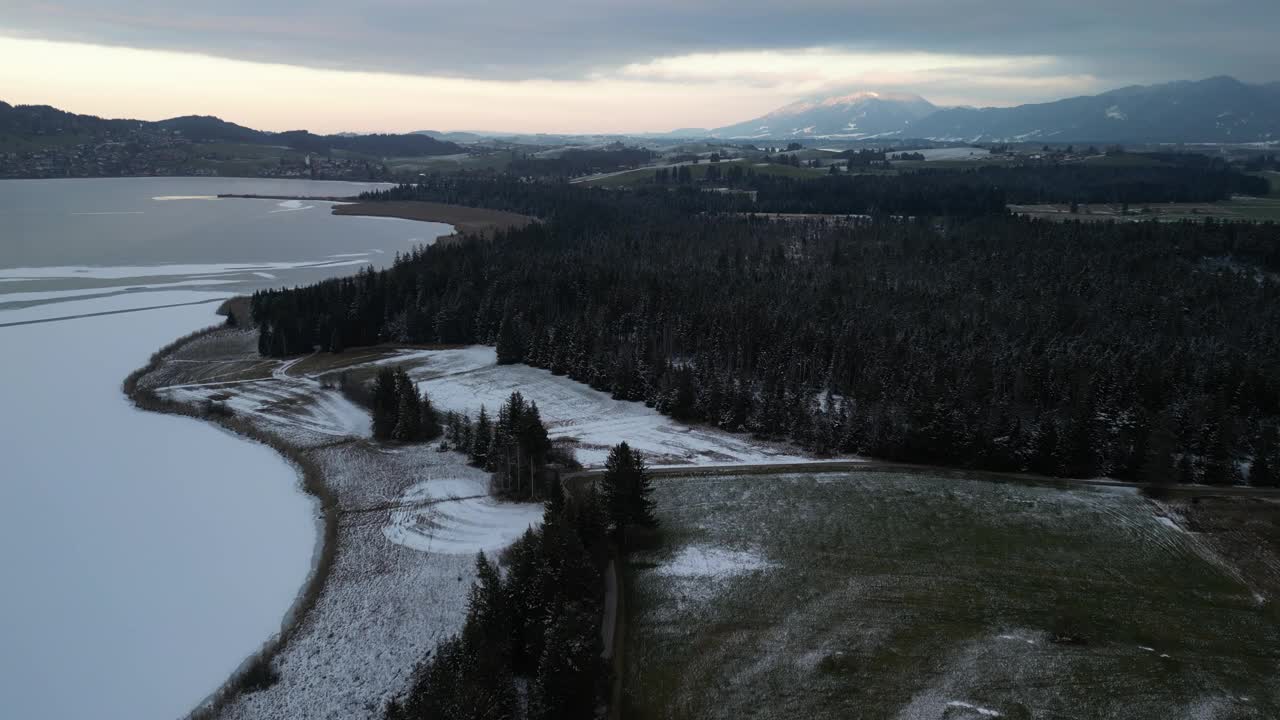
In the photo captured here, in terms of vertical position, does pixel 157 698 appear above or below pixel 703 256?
below

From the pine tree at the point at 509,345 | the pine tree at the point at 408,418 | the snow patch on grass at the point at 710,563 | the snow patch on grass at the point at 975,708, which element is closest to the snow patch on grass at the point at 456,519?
the pine tree at the point at 408,418

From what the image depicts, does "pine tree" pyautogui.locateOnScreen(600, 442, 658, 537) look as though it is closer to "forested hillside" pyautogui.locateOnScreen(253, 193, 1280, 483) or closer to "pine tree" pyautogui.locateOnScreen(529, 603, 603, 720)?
"pine tree" pyautogui.locateOnScreen(529, 603, 603, 720)

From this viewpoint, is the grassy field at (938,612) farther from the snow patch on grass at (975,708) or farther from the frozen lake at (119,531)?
the frozen lake at (119,531)

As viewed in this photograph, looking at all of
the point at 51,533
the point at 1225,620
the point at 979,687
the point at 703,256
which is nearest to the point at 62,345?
the point at 51,533

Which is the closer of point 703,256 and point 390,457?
point 390,457

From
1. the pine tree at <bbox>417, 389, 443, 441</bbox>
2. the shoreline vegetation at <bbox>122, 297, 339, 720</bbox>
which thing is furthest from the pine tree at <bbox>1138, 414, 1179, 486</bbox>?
the shoreline vegetation at <bbox>122, 297, 339, 720</bbox>

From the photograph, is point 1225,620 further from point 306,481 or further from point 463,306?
point 463,306
